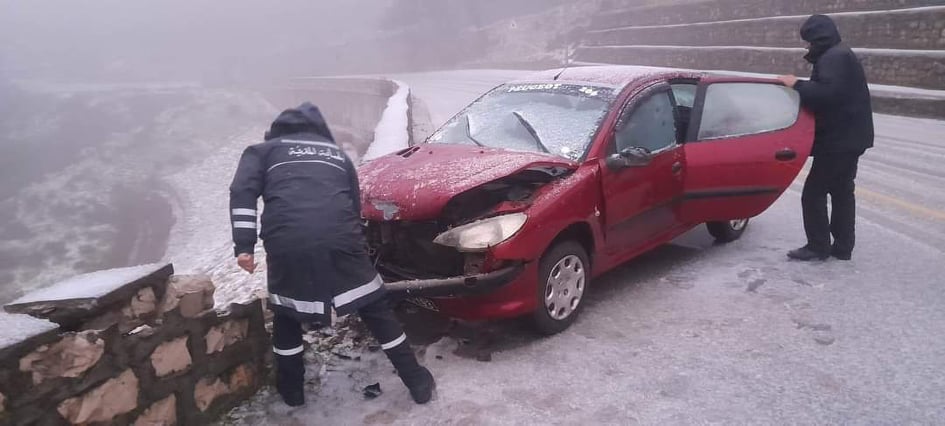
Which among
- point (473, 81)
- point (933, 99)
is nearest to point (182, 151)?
point (473, 81)

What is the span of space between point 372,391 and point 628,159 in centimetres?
225

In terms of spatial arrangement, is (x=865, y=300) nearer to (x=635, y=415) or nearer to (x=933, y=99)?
(x=635, y=415)

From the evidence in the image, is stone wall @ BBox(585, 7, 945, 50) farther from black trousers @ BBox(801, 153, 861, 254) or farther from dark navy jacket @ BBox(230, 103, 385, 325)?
dark navy jacket @ BBox(230, 103, 385, 325)

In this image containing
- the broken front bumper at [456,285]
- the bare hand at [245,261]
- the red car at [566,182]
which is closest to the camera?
the bare hand at [245,261]

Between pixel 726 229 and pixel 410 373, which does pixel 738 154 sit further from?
pixel 410 373

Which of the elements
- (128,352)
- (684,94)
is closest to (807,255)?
(684,94)

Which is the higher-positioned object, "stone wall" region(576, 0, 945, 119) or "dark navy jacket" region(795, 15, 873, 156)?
"dark navy jacket" region(795, 15, 873, 156)

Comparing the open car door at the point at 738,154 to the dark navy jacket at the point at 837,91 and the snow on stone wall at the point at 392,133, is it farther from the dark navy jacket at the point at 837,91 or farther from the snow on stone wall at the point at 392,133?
the snow on stone wall at the point at 392,133

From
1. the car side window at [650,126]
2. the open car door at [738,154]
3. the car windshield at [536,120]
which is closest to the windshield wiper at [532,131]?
the car windshield at [536,120]

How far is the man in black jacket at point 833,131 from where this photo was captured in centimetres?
486

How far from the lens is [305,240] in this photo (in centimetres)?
315

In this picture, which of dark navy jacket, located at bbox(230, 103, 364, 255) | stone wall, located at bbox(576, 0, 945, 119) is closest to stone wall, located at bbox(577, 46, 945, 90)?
stone wall, located at bbox(576, 0, 945, 119)

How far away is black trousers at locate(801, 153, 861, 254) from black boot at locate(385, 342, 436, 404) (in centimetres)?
344

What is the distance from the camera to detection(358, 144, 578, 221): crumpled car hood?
13.1 ft
